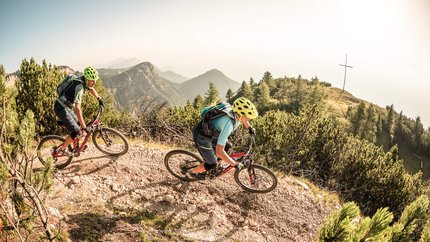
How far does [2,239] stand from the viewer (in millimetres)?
3277

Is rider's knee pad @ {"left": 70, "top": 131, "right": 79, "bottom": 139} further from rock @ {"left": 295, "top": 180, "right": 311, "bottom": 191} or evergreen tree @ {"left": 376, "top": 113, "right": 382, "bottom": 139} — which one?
evergreen tree @ {"left": 376, "top": 113, "right": 382, "bottom": 139}

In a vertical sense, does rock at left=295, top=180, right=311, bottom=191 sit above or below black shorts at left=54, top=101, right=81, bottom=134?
below

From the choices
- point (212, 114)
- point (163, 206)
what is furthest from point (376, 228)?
point (163, 206)

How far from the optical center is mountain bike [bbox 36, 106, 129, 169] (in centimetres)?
725

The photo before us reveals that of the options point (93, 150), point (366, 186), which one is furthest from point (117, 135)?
point (366, 186)

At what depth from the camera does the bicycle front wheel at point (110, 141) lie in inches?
312

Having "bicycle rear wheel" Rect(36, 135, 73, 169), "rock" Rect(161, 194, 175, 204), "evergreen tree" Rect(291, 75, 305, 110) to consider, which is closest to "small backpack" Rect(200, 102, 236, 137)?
"rock" Rect(161, 194, 175, 204)

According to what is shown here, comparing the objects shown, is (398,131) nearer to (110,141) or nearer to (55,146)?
(110,141)

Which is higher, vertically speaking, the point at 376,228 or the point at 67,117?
the point at 67,117

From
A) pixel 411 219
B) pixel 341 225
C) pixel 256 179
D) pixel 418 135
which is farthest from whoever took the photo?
pixel 418 135

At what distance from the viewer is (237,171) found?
722cm

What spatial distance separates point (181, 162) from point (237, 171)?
1.87 metres

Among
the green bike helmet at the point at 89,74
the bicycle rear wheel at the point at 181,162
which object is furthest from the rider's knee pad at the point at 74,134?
the bicycle rear wheel at the point at 181,162

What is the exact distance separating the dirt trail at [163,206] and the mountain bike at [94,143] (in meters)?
0.27
